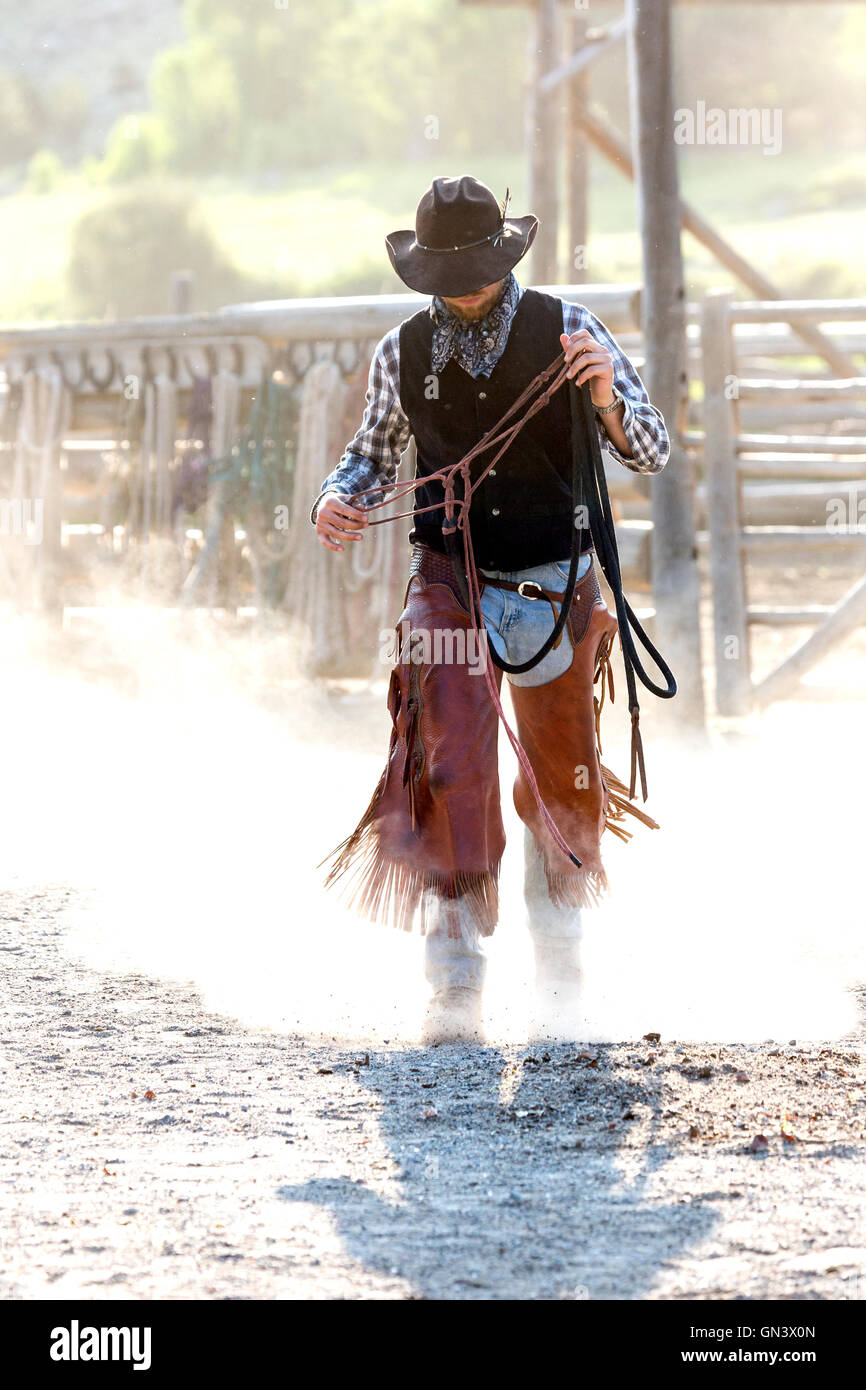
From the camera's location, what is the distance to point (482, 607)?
3.36 metres

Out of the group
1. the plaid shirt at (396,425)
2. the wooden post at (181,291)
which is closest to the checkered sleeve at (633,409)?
the plaid shirt at (396,425)

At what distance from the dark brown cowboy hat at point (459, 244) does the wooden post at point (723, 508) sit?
4.40 metres

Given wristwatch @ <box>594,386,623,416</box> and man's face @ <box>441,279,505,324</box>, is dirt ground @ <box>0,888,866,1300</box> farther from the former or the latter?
man's face @ <box>441,279,505,324</box>

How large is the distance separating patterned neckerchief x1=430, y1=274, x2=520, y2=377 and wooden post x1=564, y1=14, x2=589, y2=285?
6.36 m

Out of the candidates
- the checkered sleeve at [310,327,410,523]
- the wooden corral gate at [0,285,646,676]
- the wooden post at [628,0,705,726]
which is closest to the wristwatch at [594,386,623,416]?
the checkered sleeve at [310,327,410,523]

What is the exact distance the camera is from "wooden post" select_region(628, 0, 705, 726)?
7188mm

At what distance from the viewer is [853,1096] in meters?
2.75

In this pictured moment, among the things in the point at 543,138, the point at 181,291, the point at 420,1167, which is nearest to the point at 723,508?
the point at 543,138

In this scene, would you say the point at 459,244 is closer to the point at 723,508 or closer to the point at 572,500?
the point at 572,500

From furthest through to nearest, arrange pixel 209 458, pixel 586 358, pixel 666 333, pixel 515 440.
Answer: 1. pixel 209 458
2. pixel 666 333
3. pixel 515 440
4. pixel 586 358

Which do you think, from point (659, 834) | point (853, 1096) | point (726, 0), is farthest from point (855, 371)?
point (853, 1096)

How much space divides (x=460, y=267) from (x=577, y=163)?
27.8ft

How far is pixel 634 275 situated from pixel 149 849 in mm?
37508
